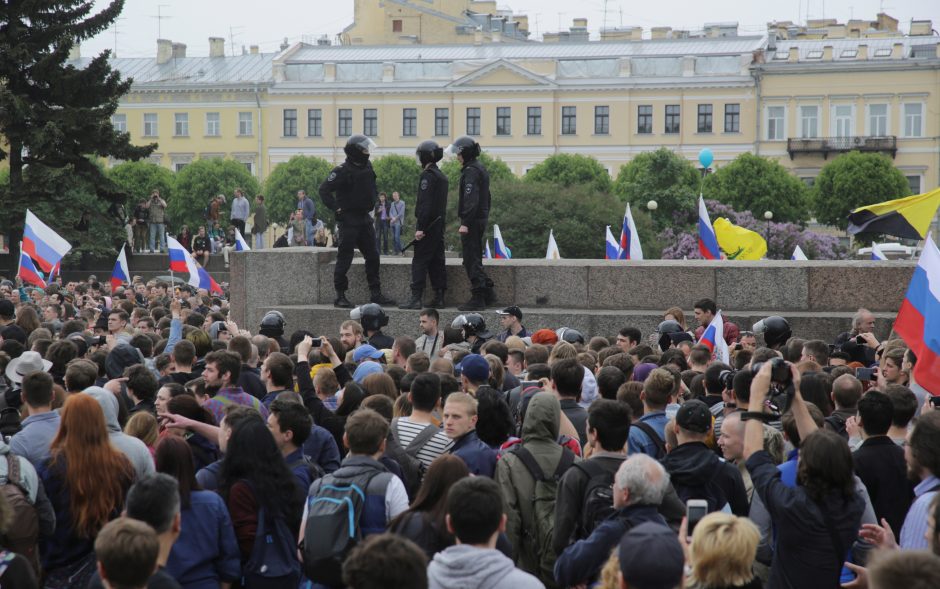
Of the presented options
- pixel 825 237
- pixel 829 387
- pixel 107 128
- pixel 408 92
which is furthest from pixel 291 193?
pixel 829 387

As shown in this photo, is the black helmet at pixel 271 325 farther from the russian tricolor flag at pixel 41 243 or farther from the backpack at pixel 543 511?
the russian tricolor flag at pixel 41 243

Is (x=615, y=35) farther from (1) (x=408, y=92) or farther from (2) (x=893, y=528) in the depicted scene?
(2) (x=893, y=528)

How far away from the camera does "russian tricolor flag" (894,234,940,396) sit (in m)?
7.93

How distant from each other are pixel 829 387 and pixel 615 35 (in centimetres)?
8401

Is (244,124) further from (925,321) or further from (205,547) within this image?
(205,547)

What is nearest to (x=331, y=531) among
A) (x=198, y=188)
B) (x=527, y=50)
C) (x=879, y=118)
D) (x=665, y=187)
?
(x=665, y=187)

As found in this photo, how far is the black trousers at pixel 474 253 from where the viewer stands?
13789 millimetres

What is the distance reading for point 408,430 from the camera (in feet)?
21.2

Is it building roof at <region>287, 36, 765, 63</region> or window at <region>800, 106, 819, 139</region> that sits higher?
building roof at <region>287, 36, 765, 63</region>

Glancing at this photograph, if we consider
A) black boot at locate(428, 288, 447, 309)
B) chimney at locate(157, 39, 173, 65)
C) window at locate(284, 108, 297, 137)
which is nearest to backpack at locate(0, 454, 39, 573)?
black boot at locate(428, 288, 447, 309)

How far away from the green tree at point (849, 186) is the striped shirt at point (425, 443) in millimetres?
61330

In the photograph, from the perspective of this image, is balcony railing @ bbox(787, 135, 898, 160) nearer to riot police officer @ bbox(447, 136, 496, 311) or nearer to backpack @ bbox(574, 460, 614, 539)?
riot police officer @ bbox(447, 136, 496, 311)

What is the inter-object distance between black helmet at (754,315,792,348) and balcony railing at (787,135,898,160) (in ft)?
223

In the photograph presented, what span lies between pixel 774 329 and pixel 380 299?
550cm
